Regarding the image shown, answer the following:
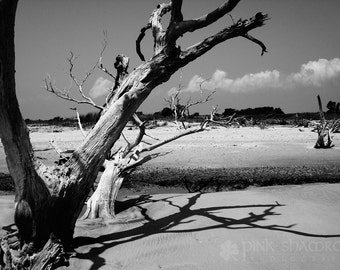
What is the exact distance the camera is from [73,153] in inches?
138

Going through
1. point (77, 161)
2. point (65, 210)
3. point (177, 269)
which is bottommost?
point (177, 269)

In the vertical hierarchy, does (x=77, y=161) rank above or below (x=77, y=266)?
above

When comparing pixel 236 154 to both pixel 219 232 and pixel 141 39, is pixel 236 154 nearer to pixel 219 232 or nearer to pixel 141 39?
pixel 219 232

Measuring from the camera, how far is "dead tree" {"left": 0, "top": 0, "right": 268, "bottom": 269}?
2830 millimetres

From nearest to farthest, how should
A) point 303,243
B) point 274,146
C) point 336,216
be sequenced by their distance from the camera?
1. point 303,243
2. point 336,216
3. point 274,146

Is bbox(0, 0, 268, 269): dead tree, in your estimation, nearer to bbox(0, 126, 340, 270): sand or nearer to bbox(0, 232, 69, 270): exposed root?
bbox(0, 232, 69, 270): exposed root

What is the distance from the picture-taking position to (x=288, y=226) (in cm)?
425

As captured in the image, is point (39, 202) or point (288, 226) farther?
point (288, 226)

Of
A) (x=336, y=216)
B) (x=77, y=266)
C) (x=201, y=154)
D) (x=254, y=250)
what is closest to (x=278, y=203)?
(x=336, y=216)

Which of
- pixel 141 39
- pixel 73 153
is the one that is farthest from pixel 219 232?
pixel 141 39

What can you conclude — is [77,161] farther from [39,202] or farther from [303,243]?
[303,243]

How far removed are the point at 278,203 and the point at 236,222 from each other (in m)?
1.41

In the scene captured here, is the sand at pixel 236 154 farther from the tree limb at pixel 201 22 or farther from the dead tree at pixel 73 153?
the tree limb at pixel 201 22

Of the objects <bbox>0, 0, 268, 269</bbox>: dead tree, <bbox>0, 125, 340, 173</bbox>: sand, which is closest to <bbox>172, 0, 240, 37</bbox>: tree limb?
<bbox>0, 0, 268, 269</bbox>: dead tree
